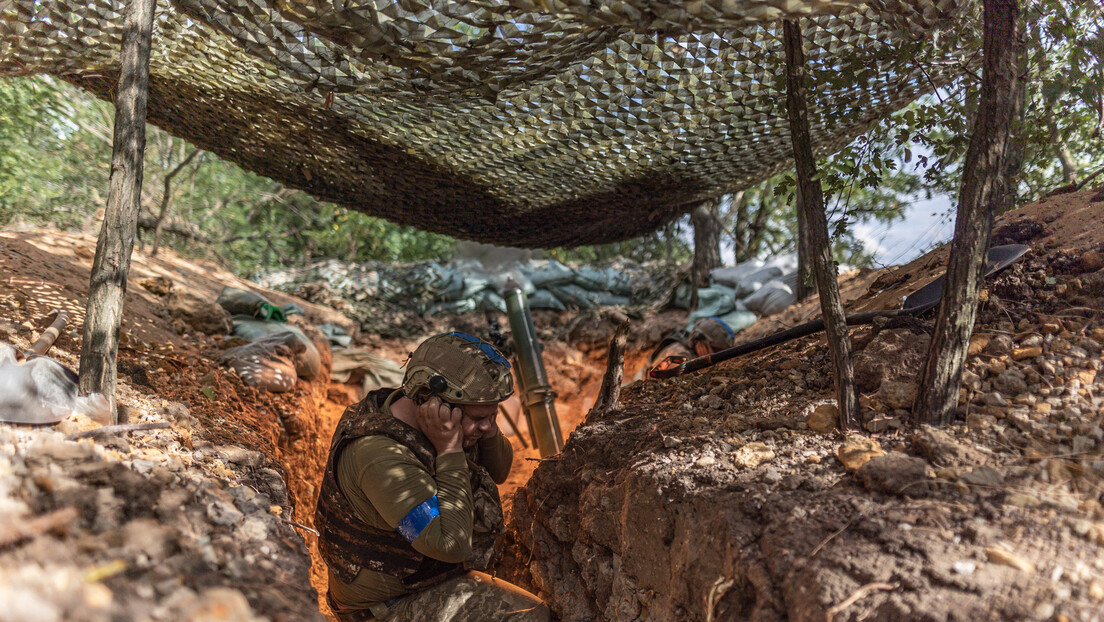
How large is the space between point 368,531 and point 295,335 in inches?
100

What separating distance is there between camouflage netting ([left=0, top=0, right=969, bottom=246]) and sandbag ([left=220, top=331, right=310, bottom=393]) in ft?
4.03

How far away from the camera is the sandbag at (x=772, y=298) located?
5.24 meters

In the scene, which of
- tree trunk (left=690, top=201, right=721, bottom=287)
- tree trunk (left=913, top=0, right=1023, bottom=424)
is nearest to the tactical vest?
tree trunk (left=913, top=0, right=1023, bottom=424)

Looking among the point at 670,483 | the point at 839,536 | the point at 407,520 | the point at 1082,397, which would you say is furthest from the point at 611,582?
the point at 1082,397

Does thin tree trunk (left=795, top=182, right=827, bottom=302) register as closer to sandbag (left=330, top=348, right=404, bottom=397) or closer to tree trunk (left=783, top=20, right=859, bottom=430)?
tree trunk (left=783, top=20, right=859, bottom=430)

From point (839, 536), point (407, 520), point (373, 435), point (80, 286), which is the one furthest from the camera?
point (80, 286)

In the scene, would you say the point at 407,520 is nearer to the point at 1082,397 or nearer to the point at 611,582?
the point at 611,582

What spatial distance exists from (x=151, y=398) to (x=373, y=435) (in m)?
1.15

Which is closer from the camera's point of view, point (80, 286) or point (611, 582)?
point (611, 582)

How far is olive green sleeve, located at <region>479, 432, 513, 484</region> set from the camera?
2.59m

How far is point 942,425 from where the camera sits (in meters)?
1.69

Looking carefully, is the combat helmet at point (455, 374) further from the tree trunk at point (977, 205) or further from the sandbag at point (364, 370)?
the sandbag at point (364, 370)

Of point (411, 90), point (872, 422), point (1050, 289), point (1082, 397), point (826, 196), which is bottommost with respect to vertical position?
point (872, 422)

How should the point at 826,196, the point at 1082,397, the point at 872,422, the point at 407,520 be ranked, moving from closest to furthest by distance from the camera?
the point at 1082,397 < the point at 872,422 < the point at 407,520 < the point at 826,196
